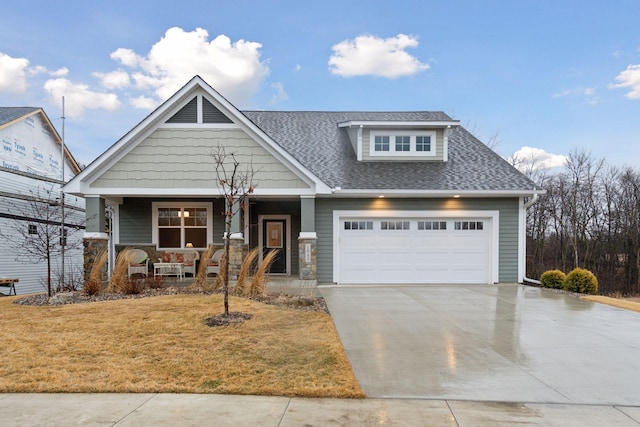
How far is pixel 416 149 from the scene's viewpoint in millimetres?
13898

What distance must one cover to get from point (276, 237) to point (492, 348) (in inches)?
392

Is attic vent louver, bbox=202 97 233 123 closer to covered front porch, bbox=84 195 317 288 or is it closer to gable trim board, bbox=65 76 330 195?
gable trim board, bbox=65 76 330 195

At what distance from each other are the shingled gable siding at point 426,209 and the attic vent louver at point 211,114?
3.90 m

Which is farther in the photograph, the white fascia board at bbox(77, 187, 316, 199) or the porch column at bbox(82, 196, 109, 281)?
the white fascia board at bbox(77, 187, 316, 199)

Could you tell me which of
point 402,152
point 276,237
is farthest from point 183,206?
point 402,152

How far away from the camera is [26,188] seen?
16.6 m

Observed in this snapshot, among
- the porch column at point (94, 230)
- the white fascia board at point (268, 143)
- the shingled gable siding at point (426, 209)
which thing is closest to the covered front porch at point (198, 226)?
the porch column at point (94, 230)

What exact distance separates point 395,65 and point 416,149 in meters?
13.1

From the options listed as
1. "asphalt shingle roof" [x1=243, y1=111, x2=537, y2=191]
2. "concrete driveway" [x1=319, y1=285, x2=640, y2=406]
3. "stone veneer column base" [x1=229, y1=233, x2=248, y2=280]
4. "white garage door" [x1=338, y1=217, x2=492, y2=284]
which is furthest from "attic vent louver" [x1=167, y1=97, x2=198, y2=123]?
"concrete driveway" [x1=319, y1=285, x2=640, y2=406]

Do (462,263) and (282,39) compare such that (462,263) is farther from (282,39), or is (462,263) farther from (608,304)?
(282,39)

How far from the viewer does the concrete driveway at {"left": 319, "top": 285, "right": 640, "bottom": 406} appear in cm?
406

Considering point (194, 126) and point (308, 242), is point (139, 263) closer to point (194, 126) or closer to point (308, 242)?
point (194, 126)

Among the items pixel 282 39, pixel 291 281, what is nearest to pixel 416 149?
pixel 291 281

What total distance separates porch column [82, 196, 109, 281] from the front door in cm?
527
